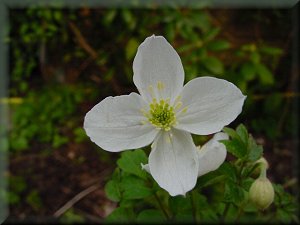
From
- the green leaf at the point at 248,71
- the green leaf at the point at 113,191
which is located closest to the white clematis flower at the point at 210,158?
the green leaf at the point at 113,191

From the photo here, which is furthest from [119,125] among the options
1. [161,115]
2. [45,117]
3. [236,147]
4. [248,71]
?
[45,117]

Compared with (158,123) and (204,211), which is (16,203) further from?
(158,123)

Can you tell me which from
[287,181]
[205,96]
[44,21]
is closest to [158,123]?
[205,96]

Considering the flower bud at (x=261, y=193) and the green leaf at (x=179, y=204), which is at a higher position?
the flower bud at (x=261, y=193)

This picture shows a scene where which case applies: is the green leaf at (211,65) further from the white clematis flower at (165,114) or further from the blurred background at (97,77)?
the white clematis flower at (165,114)

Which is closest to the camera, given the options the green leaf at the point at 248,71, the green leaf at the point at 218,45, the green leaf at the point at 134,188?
the green leaf at the point at 134,188

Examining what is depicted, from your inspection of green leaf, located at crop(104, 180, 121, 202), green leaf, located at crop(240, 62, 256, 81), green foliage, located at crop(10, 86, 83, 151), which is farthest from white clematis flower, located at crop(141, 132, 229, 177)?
green foliage, located at crop(10, 86, 83, 151)

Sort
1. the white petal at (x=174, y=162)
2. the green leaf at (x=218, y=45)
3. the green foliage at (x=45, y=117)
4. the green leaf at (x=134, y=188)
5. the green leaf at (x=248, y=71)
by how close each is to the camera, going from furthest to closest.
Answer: the green foliage at (x=45, y=117) < the green leaf at (x=248, y=71) < the green leaf at (x=218, y=45) < the green leaf at (x=134, y=188) < the white petal at (x=174, y=162)
